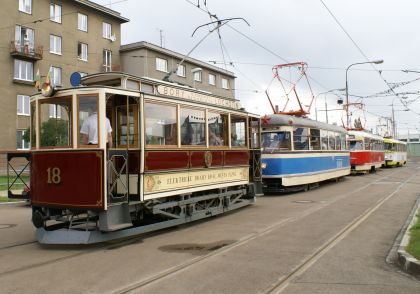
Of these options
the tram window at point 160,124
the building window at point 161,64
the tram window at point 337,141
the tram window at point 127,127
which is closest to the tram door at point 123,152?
the tram window at point 127,127

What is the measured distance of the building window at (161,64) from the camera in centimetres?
4366

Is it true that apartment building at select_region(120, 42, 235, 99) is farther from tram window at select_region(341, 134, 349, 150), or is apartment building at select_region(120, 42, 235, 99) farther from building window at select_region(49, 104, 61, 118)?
building window at select_region(49, 104, 61, 118)

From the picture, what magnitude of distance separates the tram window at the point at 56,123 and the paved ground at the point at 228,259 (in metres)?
1.99

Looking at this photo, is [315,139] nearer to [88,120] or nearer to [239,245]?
[239,245]

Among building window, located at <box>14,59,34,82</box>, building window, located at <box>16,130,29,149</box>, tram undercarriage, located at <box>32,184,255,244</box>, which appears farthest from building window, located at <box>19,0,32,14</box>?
tram undercarriage, located at <box>32,184,255,244</box>

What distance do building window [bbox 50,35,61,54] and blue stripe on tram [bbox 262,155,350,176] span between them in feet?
82.9

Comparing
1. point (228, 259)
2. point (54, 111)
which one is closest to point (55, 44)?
point (54, 111)

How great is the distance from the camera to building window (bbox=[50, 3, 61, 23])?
36.6m

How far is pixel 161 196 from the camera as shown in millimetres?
9461

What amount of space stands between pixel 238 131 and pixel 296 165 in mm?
5873

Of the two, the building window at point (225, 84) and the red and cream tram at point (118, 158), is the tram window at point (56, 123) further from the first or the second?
the building window at point (225, 84)

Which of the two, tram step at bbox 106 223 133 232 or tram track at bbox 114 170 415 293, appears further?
tram step at bbox 106 223 133 232

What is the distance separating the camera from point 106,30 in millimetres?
42188

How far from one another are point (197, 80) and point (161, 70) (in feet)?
20.2
